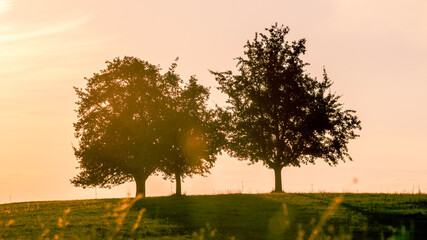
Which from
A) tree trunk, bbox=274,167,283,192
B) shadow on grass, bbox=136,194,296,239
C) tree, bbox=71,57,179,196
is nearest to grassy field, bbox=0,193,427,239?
shadow on grass, bbox=136,194,296,239

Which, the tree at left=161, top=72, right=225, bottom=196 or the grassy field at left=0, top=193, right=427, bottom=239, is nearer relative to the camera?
the grassy field at left=0, top=193, right=427, bottom=239

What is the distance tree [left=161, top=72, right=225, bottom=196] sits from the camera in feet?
168

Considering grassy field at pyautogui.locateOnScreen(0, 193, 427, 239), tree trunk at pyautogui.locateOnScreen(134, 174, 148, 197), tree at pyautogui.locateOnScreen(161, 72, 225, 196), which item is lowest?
grassy field at pyautogui.locateOnScreen(0, 193, 427, 239)

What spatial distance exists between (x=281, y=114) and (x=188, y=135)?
10198 millimetres

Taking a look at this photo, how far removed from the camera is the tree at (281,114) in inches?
1832

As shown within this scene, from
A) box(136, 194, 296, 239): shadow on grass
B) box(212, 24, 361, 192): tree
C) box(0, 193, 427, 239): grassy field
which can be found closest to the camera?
box(0, 193, 427, 239): grassy field

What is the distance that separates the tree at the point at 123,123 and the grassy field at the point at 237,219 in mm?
12876

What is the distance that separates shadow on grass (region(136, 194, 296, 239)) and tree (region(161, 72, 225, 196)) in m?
12.2

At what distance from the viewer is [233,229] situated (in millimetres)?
25047

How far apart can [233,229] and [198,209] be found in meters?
7.92

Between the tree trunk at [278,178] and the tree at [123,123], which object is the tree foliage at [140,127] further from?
the tree trunk at [278,178]

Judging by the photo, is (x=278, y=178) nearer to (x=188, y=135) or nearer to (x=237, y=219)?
(x=188, y=135)

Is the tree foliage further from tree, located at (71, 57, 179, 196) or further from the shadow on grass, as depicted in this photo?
the shadow on grass

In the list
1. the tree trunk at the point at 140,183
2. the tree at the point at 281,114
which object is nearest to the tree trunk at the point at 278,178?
the tree at the point at 281,114
